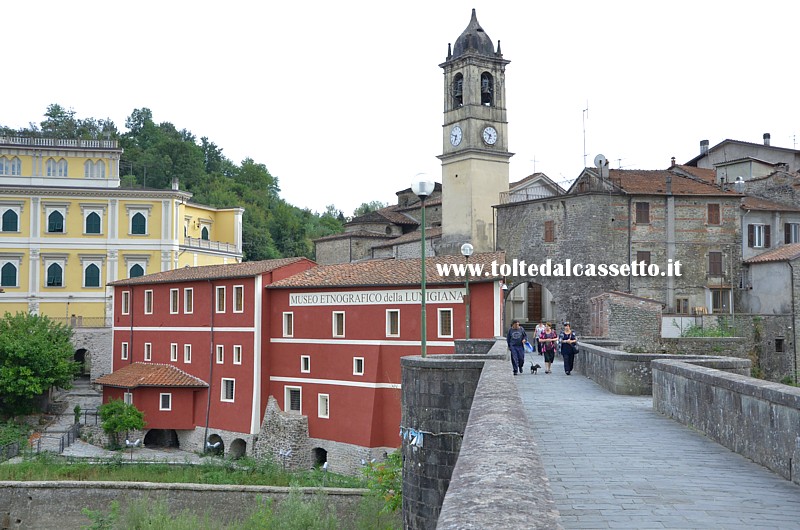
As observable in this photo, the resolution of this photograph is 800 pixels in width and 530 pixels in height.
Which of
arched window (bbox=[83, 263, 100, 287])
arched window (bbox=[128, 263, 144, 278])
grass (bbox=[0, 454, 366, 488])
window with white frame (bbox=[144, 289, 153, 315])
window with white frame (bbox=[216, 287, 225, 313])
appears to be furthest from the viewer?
arched window (bbox=[128, 263, 144, 278])

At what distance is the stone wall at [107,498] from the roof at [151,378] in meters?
13.1

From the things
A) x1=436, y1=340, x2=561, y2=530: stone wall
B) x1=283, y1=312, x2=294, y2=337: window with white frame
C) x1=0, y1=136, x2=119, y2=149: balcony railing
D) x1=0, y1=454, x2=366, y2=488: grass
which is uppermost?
x1=0, y1=136, x2=119, y2=149: balcony railing

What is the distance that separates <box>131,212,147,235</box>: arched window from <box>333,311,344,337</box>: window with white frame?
2175cm

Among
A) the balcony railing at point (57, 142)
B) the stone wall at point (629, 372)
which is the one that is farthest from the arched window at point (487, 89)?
the stone wall at point (629, 372)

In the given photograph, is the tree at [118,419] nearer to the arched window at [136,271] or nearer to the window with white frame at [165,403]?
the window with white frame at [165,403]

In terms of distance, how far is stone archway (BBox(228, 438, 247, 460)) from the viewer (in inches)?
1545

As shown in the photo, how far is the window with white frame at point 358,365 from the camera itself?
35938 mm

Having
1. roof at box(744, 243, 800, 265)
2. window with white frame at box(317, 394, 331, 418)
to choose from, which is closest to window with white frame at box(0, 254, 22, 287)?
window with white frame at box(317, 394, 331, 418)

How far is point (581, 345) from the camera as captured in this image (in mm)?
23500

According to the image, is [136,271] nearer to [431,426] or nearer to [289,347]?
[289,347]

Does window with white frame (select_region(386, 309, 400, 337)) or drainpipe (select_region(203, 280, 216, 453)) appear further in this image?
drainpipe (select_region(203, 280, 216, 453))

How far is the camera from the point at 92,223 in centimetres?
5341

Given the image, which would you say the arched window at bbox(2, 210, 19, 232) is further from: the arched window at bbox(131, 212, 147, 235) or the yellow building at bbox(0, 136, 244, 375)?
the arched window at bbox(131, 212, 147, 235)

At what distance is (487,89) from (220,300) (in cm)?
2359
